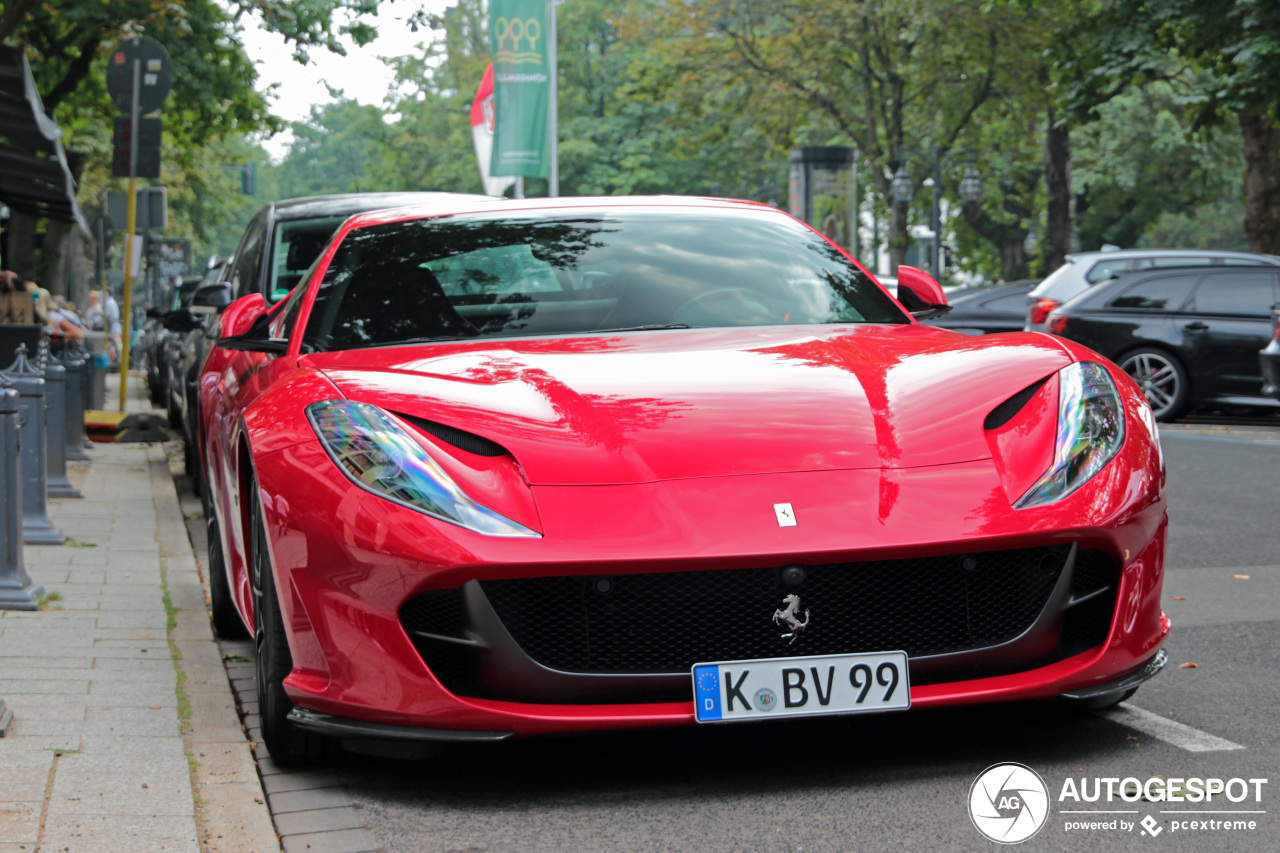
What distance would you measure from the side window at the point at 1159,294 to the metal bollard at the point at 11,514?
1186 cm

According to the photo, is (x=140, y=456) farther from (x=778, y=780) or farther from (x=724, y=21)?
(x=724, y=21)

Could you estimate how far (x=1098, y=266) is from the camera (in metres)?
16.8

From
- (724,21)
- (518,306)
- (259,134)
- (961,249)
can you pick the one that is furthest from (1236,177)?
(518,306)

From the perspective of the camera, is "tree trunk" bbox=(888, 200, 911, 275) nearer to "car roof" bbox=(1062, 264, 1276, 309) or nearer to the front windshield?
"car roof" bbox=(1062, 264, 1276, 309)

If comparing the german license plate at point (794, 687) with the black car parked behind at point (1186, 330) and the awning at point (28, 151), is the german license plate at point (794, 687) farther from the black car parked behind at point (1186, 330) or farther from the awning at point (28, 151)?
the black car parked behind at point (1186, 330)

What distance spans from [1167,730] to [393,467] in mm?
2007

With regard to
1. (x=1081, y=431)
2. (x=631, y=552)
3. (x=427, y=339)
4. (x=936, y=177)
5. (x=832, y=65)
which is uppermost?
(x=832, y=65)

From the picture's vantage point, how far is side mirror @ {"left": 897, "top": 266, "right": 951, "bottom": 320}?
530 centimetres

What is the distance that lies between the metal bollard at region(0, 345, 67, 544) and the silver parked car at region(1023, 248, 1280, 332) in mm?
10793

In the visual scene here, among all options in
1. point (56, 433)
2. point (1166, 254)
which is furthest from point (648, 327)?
point (1166, 254)

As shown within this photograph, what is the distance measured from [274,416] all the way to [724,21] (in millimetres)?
36308

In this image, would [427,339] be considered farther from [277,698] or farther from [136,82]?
[136,82]

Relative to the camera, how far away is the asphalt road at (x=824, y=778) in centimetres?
329

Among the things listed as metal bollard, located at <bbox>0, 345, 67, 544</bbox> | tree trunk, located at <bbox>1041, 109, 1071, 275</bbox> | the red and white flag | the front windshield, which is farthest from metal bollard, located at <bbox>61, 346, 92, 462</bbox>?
tree trunk, located at <bbox>1041, 109, 1071, 275</bbox>
